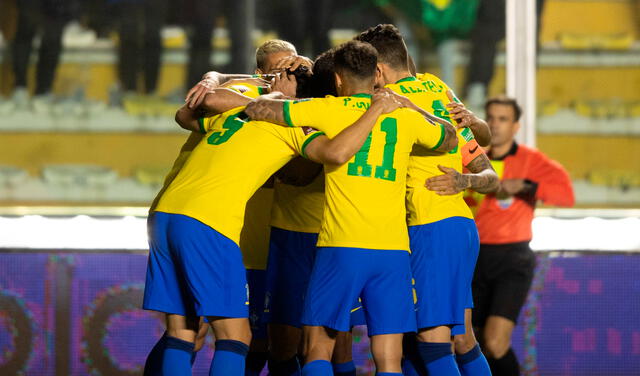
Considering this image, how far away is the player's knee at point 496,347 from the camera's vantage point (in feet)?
18.7

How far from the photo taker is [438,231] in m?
4.43

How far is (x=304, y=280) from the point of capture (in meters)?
Result: 4.89

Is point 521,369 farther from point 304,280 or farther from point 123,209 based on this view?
point 123,209

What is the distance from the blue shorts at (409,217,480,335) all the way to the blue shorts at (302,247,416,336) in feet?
0.89

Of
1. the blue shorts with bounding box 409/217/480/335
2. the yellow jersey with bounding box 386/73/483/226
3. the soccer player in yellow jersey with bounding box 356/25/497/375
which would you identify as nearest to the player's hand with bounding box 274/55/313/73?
the soccer player in yellow jersey with bounding box 356/25/497/375

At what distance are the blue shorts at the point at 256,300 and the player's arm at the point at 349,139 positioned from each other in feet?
3.77

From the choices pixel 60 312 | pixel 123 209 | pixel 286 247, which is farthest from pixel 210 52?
pixel 286 247

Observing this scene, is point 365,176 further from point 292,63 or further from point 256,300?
point 256,300

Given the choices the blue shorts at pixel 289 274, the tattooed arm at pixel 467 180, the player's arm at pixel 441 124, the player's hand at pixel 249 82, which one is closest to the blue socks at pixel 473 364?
the blue shorts at pixel 289 274

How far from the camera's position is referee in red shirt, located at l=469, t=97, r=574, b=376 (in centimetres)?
574

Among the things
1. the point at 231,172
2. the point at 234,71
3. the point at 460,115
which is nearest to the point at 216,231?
the point at 231,172

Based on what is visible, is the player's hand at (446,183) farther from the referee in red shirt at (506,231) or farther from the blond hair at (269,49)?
the referee in red shirt at (506,231)

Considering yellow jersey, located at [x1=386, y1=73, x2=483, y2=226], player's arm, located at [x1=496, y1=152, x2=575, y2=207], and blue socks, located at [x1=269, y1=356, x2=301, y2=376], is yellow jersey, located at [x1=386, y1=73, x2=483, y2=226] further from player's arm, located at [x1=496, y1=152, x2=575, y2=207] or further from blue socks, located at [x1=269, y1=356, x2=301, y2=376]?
player's arm, located at [x1=496, y1=152, x2=575, y2=207]

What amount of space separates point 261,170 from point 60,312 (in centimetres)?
263
